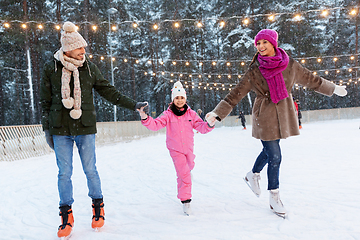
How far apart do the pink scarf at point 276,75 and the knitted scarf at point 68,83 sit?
5.94ft

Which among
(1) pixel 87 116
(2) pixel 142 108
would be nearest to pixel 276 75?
(2) pixel 142 108

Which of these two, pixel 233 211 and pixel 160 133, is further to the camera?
pixel 160 133

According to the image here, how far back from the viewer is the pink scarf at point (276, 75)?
2385 mm

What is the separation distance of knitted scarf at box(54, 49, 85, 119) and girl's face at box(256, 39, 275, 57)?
179 cm

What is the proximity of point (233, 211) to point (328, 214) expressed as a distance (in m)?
0.88

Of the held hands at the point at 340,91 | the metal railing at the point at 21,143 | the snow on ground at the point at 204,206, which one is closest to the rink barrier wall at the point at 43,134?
the metal railing at the point at 21,143

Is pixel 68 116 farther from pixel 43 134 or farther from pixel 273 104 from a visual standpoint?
pixel 43 134

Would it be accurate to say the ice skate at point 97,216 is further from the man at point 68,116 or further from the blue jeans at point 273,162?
the blue jeans at point 273,162

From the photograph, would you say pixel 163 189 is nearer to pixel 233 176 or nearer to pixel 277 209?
pixel 233 176

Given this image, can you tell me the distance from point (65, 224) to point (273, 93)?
7.43 ft

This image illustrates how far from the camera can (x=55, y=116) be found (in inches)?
85.4

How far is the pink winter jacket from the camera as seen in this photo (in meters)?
2.70

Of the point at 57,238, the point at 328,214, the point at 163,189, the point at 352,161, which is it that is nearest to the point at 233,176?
the point at 163,189

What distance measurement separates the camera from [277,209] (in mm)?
2332
